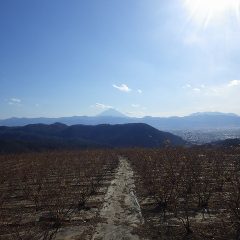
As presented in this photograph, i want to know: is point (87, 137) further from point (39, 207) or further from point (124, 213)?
point (124, 213)

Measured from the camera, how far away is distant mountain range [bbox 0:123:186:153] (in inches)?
3408

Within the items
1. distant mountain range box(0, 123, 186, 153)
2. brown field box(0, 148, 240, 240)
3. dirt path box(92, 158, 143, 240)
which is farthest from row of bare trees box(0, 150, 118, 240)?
distant mountain range box(0, 123, 186, 153)

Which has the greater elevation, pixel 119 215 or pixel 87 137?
pixel 87 137

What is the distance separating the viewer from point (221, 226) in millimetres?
9555

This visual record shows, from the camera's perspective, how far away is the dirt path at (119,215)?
9.65 meters

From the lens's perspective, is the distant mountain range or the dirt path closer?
the dirt path

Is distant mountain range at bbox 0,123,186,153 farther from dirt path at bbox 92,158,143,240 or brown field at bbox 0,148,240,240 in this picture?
brown field at bbox 0,148,240,240

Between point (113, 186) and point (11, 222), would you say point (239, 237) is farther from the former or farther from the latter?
point (113, 186)

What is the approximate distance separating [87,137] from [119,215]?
413 feet

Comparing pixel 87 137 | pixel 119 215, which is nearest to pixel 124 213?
pixel 119 215

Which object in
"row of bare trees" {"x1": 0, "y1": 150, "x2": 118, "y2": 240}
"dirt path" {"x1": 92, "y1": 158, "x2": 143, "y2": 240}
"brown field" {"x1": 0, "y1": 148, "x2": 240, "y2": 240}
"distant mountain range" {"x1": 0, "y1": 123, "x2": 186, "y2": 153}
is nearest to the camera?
"brown field" {"x1": 0, "y1": 148, "x2": 240, "y2": 240}

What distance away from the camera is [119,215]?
11.6 m

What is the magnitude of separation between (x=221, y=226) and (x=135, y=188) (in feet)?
22.6

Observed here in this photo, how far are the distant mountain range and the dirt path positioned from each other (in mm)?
66322
